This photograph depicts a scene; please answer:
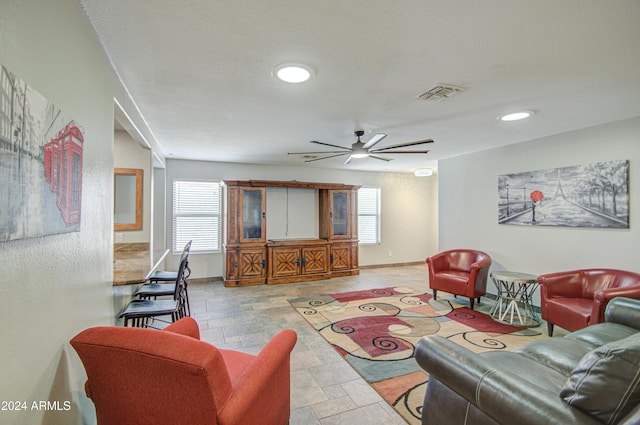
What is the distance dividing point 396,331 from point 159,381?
2.92m

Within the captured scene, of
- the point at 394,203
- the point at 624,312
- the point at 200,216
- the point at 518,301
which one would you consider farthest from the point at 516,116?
the point at 200,216

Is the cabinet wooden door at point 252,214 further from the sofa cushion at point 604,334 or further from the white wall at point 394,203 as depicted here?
the sofa cushion at point 604,334

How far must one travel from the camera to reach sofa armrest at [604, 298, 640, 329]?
238cm

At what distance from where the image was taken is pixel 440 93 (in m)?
2.69

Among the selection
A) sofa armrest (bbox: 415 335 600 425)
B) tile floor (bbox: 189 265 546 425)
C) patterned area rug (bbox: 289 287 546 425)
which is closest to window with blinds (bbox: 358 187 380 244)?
tile floor (bbox: 189 265 546 425)

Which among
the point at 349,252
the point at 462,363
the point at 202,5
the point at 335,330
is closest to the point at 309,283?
the point at 349,252

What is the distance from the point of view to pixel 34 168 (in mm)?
1103

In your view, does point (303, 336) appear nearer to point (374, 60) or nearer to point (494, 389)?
point (494, 389)

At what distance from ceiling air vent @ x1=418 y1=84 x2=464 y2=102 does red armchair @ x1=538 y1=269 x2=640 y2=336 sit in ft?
7.60

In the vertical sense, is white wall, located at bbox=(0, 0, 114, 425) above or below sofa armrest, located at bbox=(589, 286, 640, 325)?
above

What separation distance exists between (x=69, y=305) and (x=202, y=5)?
1.61 meters

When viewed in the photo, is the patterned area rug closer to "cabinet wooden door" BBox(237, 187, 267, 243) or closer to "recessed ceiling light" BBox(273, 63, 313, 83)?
"cabinet wooden door" BBox(237, 187, 267, 243)

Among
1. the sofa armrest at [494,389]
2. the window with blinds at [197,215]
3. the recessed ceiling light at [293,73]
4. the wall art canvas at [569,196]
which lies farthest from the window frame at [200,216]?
the sofa armrest at [494,389]

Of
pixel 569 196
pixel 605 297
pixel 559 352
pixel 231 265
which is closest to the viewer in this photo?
pixel 559 352
